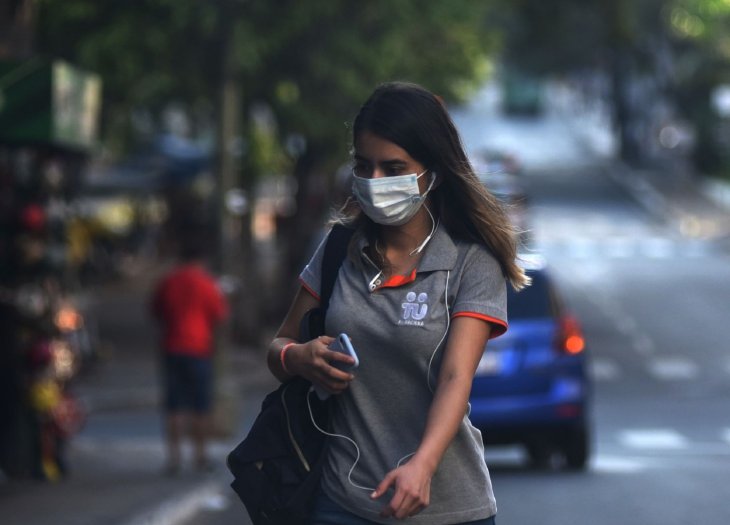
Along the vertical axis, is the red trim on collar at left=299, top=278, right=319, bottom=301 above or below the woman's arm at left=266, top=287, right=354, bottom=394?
above

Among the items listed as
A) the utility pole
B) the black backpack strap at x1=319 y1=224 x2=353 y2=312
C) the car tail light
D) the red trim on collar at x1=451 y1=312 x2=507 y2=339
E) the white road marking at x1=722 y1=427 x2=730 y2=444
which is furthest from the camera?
the white road marking at x1=722 y1=427 x2=730 y2=444

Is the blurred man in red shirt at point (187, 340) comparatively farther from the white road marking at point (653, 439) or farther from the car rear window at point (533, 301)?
the white road marking at point (653, 439)

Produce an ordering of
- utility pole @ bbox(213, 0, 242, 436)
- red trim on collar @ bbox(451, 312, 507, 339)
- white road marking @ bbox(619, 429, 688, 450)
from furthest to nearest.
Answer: white road marking @ bbox(619, 429, 688, 450) → utility pole @ bbox(213, 0, 242, 436) → red trim on collar @ bbox(451, 312, 507, 339)

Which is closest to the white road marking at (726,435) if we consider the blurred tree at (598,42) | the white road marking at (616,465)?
the white road marking at (616,465)

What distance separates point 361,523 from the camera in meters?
4.18

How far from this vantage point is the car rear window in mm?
13227

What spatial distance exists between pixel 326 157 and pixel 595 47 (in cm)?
4770

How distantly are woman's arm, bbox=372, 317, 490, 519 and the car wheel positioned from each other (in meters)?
9.40

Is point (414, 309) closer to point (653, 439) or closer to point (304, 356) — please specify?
point (304, 356)

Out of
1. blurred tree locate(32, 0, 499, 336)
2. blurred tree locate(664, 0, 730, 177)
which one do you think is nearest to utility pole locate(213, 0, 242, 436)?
blurred tree locate(32, 0, 499, 336)

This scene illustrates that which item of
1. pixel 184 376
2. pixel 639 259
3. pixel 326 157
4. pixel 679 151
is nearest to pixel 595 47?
pixel 679 151

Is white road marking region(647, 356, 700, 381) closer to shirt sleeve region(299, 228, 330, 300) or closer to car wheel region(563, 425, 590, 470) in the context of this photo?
car wheel region(563, 425, 590, 470)

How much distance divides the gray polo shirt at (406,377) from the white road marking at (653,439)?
13.6 m

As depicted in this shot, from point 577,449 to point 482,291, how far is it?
956 cm
